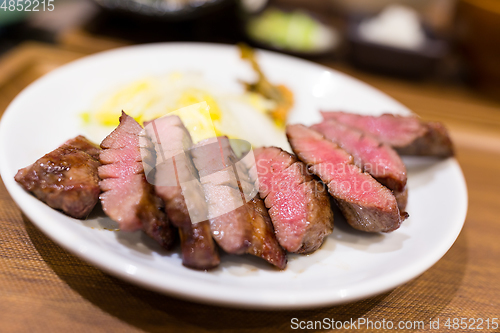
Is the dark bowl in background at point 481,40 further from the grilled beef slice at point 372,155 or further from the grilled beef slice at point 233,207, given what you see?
the grilled beef slice at point 233,207

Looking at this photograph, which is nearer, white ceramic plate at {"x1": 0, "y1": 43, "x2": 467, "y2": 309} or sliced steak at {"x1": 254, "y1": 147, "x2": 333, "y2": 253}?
white ceramic plate at {"x1": 0, "y1": 43, "x2": 467, "y2": 309}

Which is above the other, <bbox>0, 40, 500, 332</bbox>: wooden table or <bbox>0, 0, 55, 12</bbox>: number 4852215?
<bbox>0, 0, 55, 12</bbox>: number 4852215

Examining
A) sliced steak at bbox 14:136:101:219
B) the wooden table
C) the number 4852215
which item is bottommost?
the wooden table

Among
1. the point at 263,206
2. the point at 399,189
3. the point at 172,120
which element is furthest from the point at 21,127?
the point at 399,189

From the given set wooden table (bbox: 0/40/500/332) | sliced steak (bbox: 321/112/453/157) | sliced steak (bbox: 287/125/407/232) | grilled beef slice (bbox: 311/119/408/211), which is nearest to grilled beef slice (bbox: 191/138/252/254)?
wooden table (bbox: 0/40/500/332)

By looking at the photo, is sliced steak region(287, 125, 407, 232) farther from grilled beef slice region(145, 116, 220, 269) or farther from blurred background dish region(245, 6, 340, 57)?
blurred background dish region(245, 6, 340, 57)

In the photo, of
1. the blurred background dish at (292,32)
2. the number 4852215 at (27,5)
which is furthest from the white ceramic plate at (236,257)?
the number 4852215 at (27,5)
